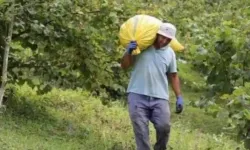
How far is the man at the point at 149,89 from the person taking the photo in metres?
6.20

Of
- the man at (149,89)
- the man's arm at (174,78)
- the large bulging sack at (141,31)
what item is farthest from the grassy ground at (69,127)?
the large bulging sack at (141,31)

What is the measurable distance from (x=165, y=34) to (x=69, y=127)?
94.3 inches

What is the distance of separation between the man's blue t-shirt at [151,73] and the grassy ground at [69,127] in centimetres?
95

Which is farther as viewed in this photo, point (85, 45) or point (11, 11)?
point (85, 45)

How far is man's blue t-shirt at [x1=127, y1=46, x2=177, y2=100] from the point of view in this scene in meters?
6.23

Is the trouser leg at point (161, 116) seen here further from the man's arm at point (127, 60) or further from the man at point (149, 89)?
the man's arm at point (127, 60)

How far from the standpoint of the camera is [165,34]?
612 centimetres

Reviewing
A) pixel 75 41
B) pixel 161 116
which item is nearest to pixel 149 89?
pixel 161 116

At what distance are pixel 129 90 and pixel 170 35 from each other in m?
0.67

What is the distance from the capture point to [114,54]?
7750 millimetres

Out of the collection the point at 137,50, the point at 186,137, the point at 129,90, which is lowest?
the point at 186,137

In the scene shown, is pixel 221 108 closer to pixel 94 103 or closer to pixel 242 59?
pixel 242 59

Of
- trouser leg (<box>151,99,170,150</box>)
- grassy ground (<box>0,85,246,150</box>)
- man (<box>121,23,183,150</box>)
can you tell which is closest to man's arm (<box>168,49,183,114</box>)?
man (<box>121,23,183,150</box>)

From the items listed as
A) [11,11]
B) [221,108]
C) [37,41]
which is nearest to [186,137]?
[37,41]
